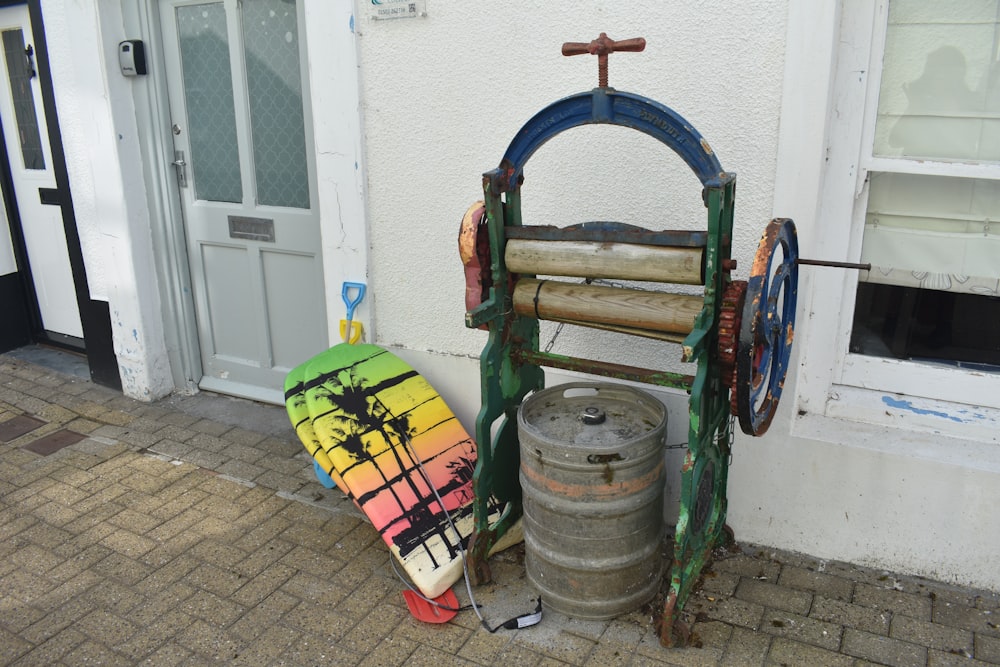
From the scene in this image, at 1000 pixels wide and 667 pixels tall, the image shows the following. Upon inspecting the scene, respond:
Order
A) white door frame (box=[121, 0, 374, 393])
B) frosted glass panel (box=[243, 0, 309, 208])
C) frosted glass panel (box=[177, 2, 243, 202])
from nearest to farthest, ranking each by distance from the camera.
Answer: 1. white door frame (box=[121, 0, 374, 393])
2. frosted glass panel (box=[243, 0, 309, 208])
3. frosted glass panel (box=[177, 2, 243, 202])

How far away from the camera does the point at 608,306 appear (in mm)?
2900

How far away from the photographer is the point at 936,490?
3111 millimetres

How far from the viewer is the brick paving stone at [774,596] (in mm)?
3123

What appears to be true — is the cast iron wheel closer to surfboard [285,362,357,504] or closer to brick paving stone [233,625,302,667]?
surfboard [285,362,357,504]

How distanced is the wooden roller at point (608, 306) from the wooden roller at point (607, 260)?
0.09 metres

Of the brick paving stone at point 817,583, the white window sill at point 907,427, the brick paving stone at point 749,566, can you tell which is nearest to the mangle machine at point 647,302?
the brick paving stone at point 749,566

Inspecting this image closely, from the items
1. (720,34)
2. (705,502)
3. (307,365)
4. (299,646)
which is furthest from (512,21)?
(299,646)

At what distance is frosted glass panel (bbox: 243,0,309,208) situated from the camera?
4.32 meters

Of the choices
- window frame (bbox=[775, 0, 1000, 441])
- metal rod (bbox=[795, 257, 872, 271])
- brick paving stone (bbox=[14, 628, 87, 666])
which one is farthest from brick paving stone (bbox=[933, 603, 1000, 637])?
brick paving stone (bbox=[14, 628, 87, 666])

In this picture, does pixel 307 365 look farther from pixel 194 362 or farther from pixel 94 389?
pixel 94 389

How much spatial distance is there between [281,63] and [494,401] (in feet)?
7.92

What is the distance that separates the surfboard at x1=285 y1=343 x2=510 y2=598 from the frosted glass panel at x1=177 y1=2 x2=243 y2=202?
5.05ft

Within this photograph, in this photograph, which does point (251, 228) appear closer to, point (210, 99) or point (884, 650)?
point (210, 99)

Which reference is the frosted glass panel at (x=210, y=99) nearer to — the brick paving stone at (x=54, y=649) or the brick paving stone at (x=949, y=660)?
the brick paving stone at (x=54, y=649)
